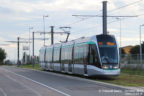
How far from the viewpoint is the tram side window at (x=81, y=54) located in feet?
98.6

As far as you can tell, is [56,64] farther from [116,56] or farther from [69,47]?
[116,56]

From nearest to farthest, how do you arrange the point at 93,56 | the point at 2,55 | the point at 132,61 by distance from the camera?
the point at 93,56 → the point at 132,61 → the point at 2,55

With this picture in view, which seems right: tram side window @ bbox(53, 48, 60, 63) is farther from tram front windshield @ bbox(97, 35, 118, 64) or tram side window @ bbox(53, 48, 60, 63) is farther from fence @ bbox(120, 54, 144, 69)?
tram front windshield @ bbox(97, 35, 118, 64)

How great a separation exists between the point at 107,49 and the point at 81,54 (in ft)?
12.9

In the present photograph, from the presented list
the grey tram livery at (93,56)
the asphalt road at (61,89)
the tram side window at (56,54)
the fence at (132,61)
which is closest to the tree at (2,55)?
the fence at (132,61)

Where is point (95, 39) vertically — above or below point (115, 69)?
above

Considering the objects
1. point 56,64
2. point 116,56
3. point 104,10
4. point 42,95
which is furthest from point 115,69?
point 56,64

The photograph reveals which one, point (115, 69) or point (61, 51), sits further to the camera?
point (61, 51)

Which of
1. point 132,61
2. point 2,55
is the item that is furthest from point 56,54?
point 2,55

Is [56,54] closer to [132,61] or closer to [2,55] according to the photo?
[132,61]

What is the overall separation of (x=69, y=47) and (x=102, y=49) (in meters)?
8.50

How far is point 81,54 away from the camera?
103ft

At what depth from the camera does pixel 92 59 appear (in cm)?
2845

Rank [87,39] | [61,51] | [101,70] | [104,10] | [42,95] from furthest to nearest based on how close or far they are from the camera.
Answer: [61,51]
[104,10]
[87,39]
[101,70]
[42,95]
